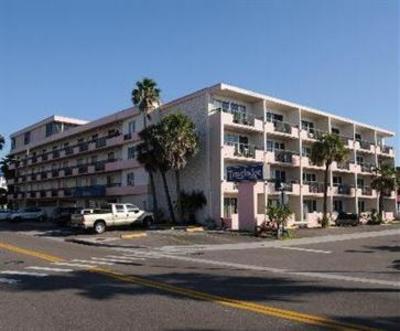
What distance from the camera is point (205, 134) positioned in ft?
143

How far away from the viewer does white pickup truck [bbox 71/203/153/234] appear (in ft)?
120

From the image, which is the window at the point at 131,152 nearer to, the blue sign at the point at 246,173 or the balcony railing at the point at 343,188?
the blue sign at the point at 246,173

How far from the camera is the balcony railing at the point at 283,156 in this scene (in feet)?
155

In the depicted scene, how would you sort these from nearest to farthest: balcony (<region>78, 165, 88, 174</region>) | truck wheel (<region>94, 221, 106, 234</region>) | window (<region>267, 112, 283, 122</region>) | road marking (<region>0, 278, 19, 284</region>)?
road marking (<region>0, 278, 19, 284</region>) → truck wheel (<region>94, 221, 106, 234</region>) → window (<region>267, 112, 283, 122</region>) → balcony (<region>78, 165, 88, 174</region>)

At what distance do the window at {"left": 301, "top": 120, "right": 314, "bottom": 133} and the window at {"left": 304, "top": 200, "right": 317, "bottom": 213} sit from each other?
6.77 m

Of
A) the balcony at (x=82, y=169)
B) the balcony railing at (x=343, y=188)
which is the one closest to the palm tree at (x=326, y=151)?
the balcony railing at (x=343, y=188)

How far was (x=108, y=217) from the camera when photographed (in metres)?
38.0

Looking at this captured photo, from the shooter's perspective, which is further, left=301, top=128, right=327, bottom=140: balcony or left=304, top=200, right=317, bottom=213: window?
left=304, top=200, right=317, bottom=213: window

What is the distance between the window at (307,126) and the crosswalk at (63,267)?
32993 mm

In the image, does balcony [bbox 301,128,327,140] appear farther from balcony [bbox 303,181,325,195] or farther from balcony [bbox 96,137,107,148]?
balcony [bbox 96,137,107,148]

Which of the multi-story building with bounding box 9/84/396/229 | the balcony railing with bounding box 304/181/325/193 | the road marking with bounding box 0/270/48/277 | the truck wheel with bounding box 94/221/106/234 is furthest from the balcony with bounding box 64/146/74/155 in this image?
the road marking with bounding box 0/270/48/277

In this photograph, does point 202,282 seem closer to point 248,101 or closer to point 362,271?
point 362,271

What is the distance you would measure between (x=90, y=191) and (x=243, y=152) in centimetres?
1934

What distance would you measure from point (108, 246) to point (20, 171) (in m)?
54.2
